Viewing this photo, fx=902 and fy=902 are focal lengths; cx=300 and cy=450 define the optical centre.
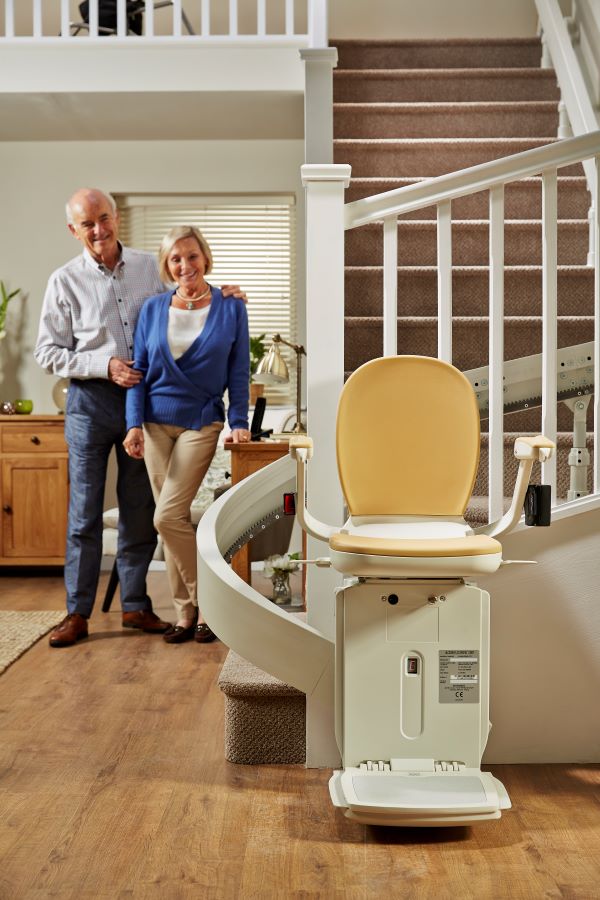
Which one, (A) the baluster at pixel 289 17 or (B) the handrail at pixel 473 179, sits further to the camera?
(A) the baluster at pixel 289 17

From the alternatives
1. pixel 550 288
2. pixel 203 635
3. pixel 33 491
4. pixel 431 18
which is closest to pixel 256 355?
pixel 33 491

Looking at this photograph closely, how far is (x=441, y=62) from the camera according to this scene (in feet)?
14.8

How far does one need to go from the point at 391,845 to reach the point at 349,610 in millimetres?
441

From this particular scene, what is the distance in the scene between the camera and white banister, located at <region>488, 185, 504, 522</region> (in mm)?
2059

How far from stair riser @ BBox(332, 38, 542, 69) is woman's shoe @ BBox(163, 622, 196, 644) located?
288cm

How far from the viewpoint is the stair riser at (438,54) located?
4.45 m

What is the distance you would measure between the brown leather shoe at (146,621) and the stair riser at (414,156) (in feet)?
6.56

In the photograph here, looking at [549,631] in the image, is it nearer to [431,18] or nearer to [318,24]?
[318,24]

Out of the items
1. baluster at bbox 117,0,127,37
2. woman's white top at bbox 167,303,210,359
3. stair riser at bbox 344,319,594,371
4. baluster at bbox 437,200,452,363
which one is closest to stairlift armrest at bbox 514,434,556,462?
baluster at bbox 437,200,452,363

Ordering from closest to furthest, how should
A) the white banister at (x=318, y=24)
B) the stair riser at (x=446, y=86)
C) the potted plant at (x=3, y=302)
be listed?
the white banister at (x=318, y=24), the stair riser at (x=446, y=86), the potted plant at (x=3, y=302)

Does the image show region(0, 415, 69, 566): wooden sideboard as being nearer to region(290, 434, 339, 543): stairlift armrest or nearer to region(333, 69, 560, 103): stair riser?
region(333, 69, 560, 103): stair riser

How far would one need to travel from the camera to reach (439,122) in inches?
158

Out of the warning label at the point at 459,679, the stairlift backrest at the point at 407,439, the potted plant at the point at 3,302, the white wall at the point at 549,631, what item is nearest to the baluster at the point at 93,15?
the potted plant at the point at 3,302

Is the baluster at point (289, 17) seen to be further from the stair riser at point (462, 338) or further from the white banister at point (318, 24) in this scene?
the stair riser at point (462, 338)
